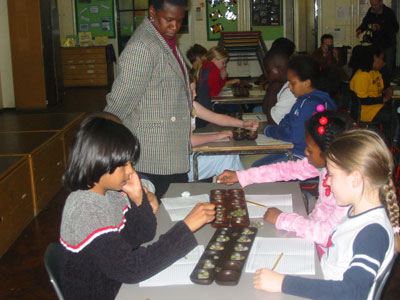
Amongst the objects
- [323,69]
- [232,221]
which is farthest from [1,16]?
[232,221]

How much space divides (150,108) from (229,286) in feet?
3.70

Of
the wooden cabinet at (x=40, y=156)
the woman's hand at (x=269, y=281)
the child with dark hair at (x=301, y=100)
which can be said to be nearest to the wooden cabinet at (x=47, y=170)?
the wooden cabinet at (x=40, y=156)

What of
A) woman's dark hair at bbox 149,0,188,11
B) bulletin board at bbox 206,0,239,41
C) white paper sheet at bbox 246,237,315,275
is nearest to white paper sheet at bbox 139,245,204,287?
white paper sheet at bbox 246,237,315,275

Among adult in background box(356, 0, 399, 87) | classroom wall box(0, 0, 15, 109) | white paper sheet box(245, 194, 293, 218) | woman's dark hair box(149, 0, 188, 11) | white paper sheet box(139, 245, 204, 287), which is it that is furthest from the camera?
classroom wall box(0, 0, 15, 109)

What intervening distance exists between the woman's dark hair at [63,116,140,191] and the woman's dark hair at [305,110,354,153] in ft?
2.84

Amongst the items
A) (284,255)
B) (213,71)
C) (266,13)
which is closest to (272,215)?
(284,255)

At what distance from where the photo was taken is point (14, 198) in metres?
3.38

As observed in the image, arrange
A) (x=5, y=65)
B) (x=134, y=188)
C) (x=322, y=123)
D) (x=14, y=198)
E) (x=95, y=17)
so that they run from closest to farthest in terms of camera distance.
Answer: (x=134, y=188)
(x=322, y=123)
(x=14, y=198)
(x=5, y=65)
(x=95, y=17)

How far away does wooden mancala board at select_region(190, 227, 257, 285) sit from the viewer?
1.35 m

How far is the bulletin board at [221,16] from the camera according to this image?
11570 mm

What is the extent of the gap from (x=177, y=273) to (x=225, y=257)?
147 mm

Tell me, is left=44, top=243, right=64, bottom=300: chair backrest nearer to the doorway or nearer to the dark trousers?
the dark trousers

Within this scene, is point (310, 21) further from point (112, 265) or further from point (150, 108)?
point (112, 265)

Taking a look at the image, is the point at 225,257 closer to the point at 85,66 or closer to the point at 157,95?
the point at 157,95
